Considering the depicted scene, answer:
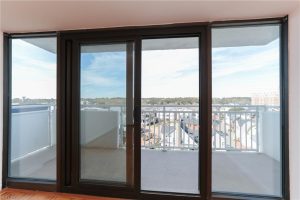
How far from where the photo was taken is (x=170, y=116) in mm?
4605

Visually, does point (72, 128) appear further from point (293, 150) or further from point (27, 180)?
point (293, 150)

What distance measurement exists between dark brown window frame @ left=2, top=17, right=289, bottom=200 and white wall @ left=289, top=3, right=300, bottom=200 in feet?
Result: 0.22

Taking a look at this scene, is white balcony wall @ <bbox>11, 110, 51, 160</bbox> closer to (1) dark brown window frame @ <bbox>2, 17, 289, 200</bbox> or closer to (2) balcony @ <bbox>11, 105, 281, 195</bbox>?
(2) balcony @ <bbox>11, 105, 281, 195</bbox>

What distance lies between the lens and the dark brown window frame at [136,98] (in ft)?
7.47

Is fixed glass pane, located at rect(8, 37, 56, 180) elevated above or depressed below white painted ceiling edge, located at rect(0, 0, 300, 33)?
below

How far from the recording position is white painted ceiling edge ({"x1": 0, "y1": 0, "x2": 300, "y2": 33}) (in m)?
1.88

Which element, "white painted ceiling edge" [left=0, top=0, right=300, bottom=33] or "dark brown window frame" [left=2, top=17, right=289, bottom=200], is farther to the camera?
"dark brown window frame" [left=2, top=17, right=289, bottom=200]

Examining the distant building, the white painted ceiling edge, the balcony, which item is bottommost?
the balcony

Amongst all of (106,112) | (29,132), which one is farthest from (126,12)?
(29,132)

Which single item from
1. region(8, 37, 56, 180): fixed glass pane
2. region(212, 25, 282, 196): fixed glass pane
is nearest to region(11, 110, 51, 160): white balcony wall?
region(8, 37, 56, 180): fixed glass pane

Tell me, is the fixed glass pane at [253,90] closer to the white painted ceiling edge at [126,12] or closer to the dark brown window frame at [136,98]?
the dark brown window frame at [136,98]

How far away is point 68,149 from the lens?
Result: 264 centimetres

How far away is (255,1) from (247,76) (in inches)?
37.3

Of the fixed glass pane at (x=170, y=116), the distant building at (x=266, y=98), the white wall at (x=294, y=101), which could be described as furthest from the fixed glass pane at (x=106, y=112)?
the white wall at (x=294, y=101)
